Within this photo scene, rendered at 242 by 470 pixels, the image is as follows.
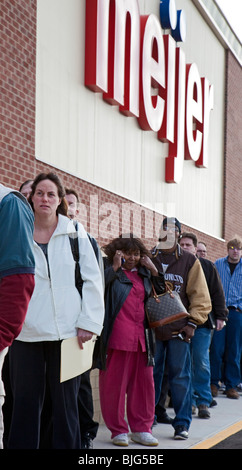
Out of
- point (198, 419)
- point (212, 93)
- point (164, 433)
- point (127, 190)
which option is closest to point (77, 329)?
point (164, 433)

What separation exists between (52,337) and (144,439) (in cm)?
240

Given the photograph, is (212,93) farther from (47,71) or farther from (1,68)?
(1,68)

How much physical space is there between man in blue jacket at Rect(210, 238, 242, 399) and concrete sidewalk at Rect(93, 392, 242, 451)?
48.9 inches

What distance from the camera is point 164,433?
771 centimetres

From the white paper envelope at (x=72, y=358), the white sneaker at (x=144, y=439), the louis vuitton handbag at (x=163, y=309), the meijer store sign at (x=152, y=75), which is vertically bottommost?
the white sneaker at (x=144, y=439)

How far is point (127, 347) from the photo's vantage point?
6992 mm

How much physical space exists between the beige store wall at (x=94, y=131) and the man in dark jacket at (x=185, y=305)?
8.87 feet

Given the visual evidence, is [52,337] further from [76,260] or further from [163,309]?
[163,309]

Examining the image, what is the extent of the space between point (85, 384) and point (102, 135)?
22.0ft

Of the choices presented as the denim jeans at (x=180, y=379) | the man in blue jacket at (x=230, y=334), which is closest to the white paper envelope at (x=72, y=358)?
the denim jeans at (x=180, y=379)

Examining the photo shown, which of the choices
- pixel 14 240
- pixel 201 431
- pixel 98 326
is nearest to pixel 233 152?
pixel 201 431

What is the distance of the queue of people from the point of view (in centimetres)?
348

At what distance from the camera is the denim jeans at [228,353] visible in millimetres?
11102

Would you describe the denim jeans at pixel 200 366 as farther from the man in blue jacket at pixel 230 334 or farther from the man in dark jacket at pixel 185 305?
A: the man in blue jacket at pixel 230 334
